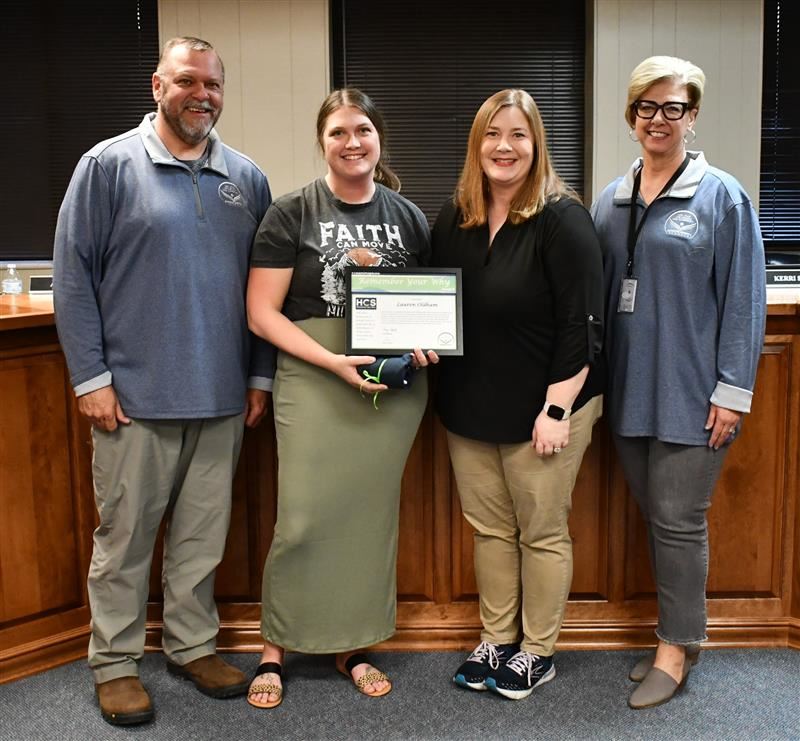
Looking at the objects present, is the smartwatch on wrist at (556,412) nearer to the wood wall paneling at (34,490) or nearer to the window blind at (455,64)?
the wood wall paneling at (34,490)

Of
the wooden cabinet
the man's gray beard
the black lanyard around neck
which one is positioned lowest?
the wooden cabinet

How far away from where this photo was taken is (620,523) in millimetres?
2379

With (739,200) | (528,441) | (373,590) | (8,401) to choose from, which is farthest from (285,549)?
(739,200)

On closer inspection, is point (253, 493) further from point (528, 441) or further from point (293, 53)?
point (293, 53)

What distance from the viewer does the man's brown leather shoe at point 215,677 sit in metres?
2.13

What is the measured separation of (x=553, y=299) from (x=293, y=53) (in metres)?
3.07

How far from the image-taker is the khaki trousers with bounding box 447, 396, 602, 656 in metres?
2.03

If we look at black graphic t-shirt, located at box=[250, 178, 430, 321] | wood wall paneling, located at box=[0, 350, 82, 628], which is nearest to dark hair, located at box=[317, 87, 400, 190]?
black graphic t-shirt, located at box=[250, 178, 430, 321]

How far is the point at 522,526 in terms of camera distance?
82.7 inches

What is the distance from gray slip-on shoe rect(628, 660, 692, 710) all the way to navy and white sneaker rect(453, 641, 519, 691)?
0.32m

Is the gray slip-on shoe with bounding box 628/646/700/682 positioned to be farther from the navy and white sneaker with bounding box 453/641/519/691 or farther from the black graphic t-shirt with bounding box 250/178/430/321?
the black graphic t-shirt with bounding box 250/178/430/321

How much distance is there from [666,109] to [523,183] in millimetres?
352

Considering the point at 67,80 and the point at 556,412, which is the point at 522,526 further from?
the point at 67,80

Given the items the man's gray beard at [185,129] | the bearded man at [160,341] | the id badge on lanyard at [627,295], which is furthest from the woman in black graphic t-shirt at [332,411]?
the id badge on lanyard at [627,295]
